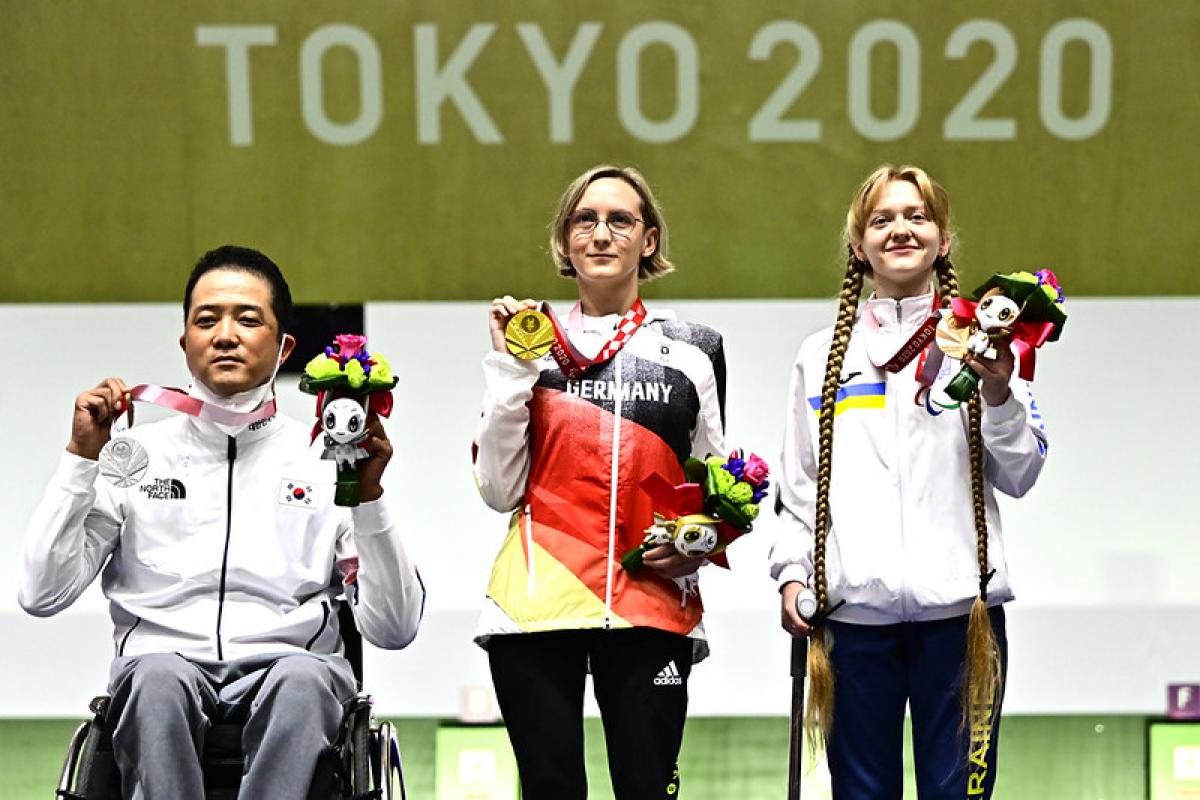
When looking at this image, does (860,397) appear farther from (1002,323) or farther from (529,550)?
(529,550)

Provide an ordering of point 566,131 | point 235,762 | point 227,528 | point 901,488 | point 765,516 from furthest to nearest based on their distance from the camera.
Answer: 1. point 765,516
2. point 566,131
3. point 227,528
4. point 901,488
5. point 235,762

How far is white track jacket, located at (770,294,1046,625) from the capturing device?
284 centimetres

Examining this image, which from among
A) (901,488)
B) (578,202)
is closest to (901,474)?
(901,488)

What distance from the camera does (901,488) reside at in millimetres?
2877

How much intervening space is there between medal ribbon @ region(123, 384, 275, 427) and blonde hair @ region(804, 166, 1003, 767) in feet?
3.52

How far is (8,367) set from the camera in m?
4.55

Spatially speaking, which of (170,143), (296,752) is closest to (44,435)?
(170,143)

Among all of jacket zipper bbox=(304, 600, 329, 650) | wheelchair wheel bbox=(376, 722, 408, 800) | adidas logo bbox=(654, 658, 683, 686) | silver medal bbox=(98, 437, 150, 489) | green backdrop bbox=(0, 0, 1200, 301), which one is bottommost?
wheelchair wheel bbox=(376, 722, 408, 800)

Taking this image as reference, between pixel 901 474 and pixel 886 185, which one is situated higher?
pixel 886 185

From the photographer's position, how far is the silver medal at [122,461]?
9.36ft

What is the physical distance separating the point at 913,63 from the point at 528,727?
2.35m

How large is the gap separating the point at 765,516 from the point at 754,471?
1.68 m

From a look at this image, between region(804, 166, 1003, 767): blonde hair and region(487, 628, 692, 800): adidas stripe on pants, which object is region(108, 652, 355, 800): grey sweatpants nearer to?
region(487, 628, 692, 800): adidas stripe on pants

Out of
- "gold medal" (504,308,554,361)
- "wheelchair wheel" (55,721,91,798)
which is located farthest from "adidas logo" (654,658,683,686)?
"wheelchair wheel" (55,721,91,798)
